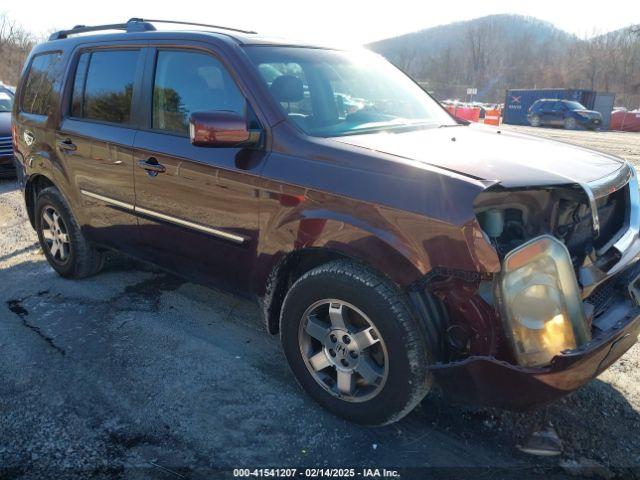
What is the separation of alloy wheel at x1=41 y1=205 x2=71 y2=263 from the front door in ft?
4.43

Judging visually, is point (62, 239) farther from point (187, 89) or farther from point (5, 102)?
point (5, 102)

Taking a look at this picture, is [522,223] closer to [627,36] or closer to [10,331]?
[10,331]

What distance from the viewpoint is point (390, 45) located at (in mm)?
185875

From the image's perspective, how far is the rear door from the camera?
3668mm

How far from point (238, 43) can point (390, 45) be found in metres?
196

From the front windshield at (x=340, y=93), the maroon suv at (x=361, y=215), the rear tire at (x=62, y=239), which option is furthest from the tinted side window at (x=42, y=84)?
the front windshield at (x=340, y=93)

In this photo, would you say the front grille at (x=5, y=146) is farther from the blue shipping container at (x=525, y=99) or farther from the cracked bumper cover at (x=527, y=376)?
the blue shipping container at (x=525, y=99)

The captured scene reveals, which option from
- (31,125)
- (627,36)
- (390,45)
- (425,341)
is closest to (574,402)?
(425,341)

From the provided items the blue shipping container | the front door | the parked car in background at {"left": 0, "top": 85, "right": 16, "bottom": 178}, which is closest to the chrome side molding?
the front door

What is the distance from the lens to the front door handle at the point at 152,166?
11.0 feet

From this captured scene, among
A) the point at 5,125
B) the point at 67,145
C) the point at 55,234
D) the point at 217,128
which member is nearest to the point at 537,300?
the point at 217,128

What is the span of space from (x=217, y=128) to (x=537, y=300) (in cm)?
172

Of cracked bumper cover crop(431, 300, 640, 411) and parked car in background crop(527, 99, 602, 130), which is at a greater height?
cracked bumper cover crop(431, 300, 640, 411)

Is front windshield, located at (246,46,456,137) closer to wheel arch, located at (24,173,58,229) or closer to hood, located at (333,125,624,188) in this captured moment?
hood, located at (333,125,624,188)
